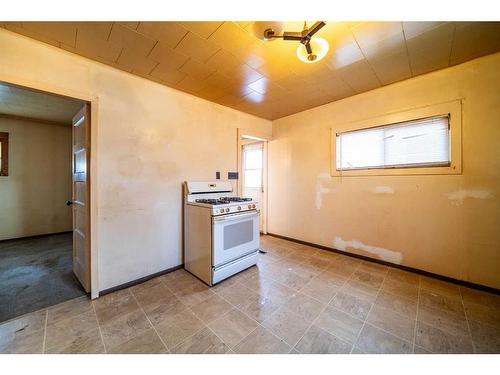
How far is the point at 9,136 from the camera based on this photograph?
3.78 metres

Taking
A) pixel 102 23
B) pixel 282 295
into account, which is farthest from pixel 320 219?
pixel 102 23

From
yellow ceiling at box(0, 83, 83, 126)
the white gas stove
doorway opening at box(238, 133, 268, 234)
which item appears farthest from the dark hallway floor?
doorway opening at box(238, 133, 268, 234)

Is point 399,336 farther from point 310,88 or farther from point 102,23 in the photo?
point 102,23

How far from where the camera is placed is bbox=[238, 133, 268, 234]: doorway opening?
4238 millimetres

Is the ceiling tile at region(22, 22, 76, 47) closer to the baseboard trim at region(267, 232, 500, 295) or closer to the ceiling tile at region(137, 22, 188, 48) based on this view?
the ceiling tile at region(137, 22, 188, 48)

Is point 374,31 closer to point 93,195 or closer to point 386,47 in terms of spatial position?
point 386,47

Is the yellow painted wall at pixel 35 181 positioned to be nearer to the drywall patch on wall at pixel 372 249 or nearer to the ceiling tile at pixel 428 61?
the drywall patch on wall at pixel 372 249

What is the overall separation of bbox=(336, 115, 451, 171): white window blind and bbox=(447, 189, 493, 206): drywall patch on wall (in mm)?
351

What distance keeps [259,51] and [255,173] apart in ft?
9.62

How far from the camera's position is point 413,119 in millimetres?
2398

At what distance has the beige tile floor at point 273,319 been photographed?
53.9 inches

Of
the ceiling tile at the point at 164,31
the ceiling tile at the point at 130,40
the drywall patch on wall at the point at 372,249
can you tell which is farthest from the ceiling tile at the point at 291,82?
the drywall patch on wall at the point at 372,249
